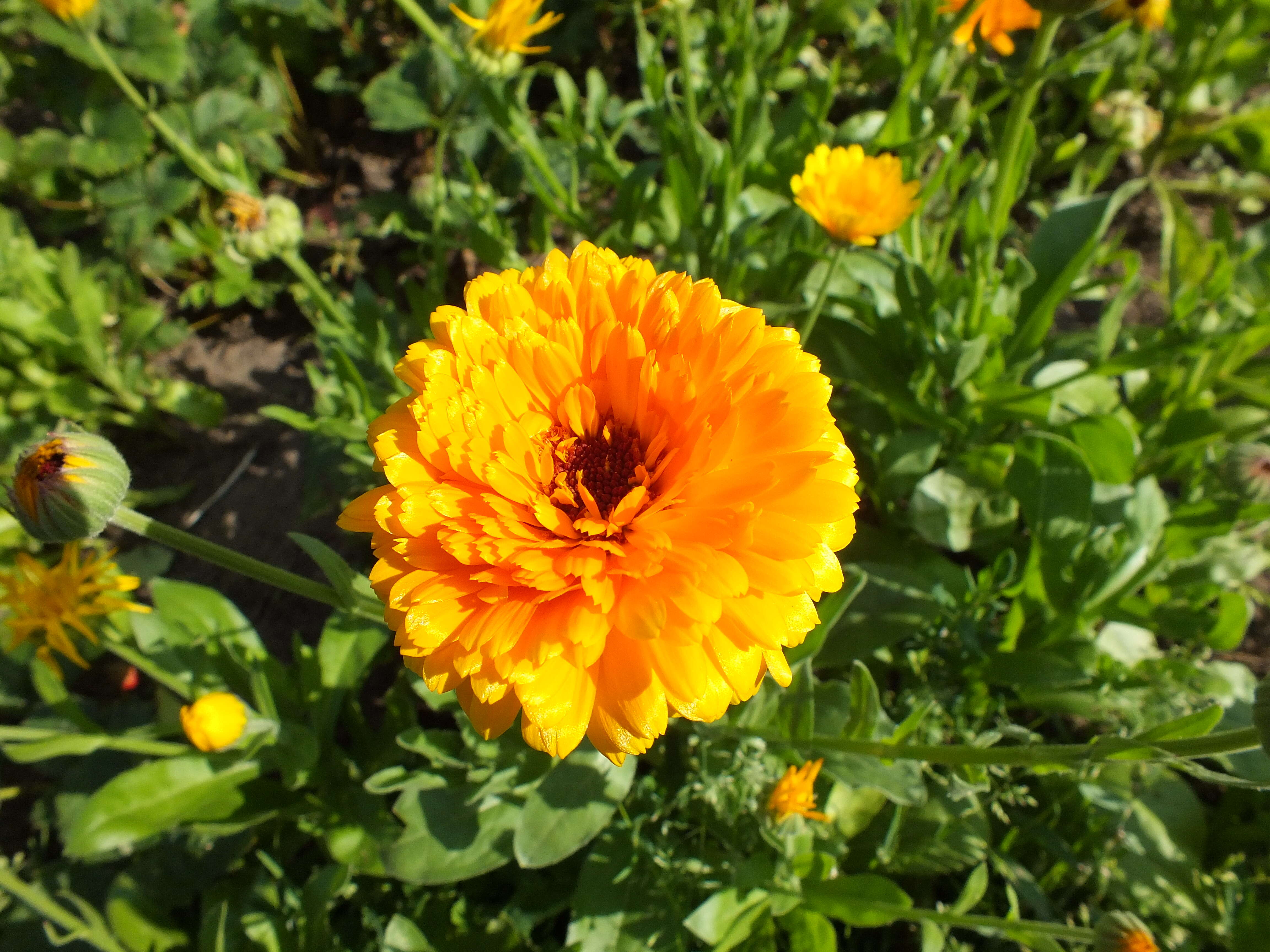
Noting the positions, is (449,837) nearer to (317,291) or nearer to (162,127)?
(317,291)

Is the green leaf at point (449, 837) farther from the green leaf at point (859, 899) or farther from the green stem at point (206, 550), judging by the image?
the green stem at point (206, 550)

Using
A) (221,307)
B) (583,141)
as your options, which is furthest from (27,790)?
(583,141)

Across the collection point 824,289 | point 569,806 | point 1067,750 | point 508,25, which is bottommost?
point 569,806

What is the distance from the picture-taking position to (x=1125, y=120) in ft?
10.3

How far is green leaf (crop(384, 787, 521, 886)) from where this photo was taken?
5.99 ft

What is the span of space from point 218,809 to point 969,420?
2.30 m

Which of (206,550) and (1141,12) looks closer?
(206,550)

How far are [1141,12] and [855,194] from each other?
133cm

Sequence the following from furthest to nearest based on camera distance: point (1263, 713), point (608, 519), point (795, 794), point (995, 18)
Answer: point (995, 18) → point (795, 794) → point (608, 519) → point (1263, 713)

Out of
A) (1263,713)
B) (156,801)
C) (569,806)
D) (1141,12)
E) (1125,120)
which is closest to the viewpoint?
(1263,713)

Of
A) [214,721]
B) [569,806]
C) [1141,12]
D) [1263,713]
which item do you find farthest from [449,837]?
[1141,12]

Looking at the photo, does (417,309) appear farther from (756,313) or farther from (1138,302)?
(1138,302)

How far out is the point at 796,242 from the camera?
91.6 inches

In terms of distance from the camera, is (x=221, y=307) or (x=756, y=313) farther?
(x=221, y=307)
